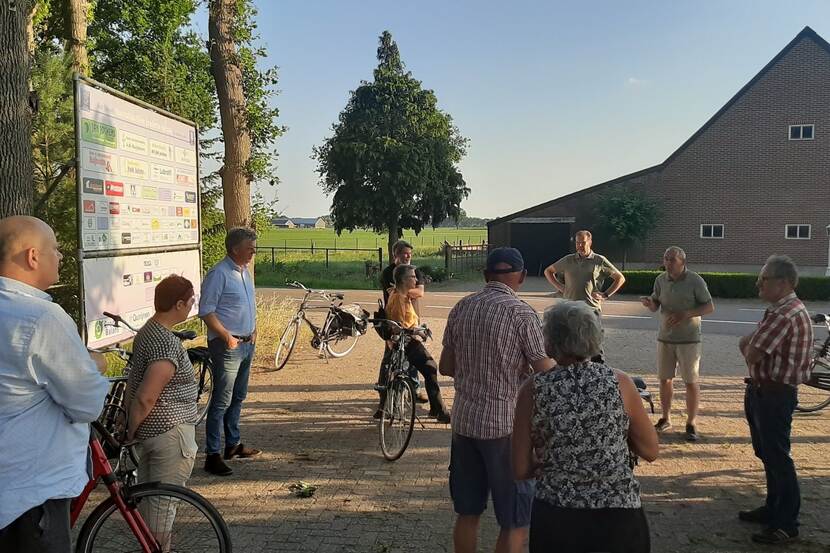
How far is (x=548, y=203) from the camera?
101 feet

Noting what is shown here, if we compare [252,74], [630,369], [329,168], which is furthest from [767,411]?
[329,168]

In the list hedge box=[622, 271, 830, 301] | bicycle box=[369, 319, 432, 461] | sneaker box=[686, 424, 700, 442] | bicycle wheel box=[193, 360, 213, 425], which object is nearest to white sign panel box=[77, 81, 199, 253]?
bicycle wheel box=[193, 360, 213, 425]

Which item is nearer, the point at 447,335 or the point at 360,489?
the point at 447,335

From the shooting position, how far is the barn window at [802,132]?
1071 inches

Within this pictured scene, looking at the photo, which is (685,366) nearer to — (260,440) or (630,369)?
(630,369)

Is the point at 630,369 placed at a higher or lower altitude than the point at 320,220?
lower

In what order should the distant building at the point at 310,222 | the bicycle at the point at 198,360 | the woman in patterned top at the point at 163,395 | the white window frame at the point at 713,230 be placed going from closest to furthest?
1. the woman in patterned top at the point at 163,395
2. the bicycle at the point at 198,360
3. the white window frame at the point at 713,230
4. the distant building at the point at 310,222

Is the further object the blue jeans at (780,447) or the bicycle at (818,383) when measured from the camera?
the bicycle at (818,383)

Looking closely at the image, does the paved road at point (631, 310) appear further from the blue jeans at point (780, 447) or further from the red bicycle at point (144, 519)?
the red bicycle at point (144, 519)

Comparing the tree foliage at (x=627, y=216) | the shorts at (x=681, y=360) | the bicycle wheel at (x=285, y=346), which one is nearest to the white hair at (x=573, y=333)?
the shorts at (x=681, y=360)

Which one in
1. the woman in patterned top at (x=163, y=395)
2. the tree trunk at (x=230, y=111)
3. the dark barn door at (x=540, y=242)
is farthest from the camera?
the dark barn door at (x=540, y=242)

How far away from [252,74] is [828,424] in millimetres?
12144

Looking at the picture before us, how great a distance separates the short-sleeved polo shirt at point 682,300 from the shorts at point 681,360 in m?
0.06

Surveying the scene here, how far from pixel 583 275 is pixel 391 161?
29154mm
